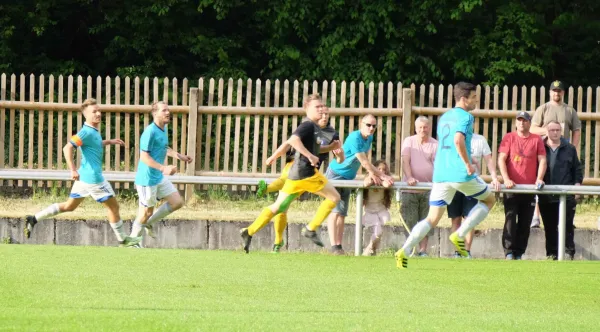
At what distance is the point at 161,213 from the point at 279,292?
5.48 meters

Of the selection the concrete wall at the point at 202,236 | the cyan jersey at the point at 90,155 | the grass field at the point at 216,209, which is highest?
the cyan jersey at the point at 90,155

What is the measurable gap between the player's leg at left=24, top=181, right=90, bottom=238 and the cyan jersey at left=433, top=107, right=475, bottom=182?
4.16 meters

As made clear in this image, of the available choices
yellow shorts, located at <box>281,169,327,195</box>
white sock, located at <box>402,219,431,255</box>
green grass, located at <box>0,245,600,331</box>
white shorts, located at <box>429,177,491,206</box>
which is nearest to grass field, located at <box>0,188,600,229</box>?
yellow shorts, located at <box>281,169,327,195</box>

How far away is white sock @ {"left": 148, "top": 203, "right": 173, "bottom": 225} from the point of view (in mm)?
14750

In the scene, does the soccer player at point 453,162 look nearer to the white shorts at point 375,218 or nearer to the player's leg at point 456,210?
the player's leg at point 456,210

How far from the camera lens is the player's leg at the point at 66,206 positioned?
47.6 ft

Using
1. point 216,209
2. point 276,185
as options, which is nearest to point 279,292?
point 276,185

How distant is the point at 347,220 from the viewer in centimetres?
1664

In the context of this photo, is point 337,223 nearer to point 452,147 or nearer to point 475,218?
point 475,218

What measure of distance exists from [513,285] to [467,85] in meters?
2.43

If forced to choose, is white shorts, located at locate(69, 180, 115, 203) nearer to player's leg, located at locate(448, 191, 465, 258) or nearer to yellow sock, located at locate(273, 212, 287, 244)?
yellow sock, located at locate(273, 212, 287, 244)

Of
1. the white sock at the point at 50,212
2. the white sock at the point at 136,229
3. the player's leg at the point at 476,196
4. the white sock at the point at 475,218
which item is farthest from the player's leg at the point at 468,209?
the white sock at the point at 50,212

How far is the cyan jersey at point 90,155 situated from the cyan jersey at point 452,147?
3987mm

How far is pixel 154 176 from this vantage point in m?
14.7
